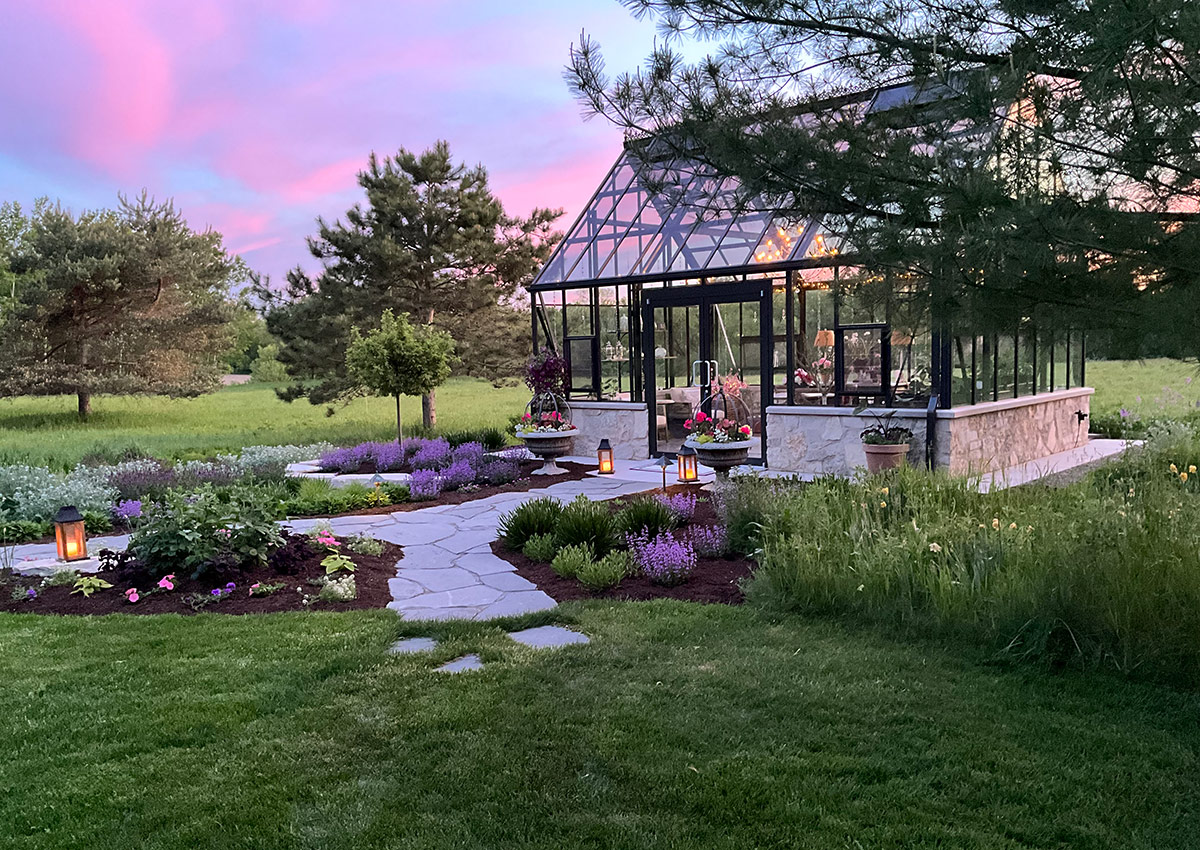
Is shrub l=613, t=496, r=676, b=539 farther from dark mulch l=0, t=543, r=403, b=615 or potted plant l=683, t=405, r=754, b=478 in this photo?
potted plant l=683, t=405, r=754, b=478

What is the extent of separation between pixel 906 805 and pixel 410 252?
52.0 ft

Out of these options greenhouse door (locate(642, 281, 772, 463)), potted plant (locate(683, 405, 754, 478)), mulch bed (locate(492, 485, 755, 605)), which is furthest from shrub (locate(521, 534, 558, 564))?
greenhouse door (locate(642, 281, 772, 463))

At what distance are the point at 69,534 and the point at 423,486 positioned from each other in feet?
11.6

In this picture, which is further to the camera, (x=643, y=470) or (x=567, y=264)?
(x=567, y=264)

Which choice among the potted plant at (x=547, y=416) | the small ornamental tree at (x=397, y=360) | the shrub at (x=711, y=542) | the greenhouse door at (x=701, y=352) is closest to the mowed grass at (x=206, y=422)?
the small ornamental tree at (x=397, y=360)

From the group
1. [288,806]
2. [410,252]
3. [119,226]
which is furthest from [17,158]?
[288,806]

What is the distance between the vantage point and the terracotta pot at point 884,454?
8.30m

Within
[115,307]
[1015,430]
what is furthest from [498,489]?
[115,307]

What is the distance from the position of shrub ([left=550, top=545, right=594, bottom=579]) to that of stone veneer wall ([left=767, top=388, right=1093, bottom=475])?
15.4 ft

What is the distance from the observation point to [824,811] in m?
2.40

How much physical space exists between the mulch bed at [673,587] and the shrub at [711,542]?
5cm

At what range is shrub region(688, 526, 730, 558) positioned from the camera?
5523 mm

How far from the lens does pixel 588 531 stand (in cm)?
562

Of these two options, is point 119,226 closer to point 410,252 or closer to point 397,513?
point 410,252
